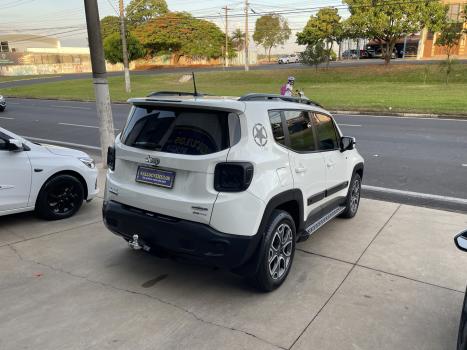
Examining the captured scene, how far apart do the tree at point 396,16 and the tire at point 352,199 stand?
3199 centimetres

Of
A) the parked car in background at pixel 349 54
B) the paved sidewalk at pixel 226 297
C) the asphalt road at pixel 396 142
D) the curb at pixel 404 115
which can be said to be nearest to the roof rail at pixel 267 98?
the paved sidewalk at pixel 226 297

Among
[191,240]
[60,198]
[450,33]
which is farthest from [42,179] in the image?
[450,33]

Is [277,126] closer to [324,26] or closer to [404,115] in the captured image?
[404,115]

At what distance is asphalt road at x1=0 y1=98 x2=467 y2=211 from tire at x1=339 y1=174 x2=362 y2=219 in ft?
3.90

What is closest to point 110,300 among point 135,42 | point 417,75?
point 417,75

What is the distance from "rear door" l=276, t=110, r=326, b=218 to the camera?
4.02 meters

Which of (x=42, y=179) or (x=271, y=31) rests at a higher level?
(x=271, y=31)

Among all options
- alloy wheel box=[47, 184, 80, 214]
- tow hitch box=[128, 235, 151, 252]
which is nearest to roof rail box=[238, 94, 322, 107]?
tow hitch box=[128, 235, 151, 252]

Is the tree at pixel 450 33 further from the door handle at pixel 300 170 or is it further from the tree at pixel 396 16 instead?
the door handle at pixel 300 170

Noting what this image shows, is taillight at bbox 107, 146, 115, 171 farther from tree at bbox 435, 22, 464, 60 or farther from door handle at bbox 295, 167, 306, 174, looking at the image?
tree at bbox 435, 22, 464, 60

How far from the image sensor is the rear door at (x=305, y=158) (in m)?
4.02

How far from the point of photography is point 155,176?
3691 millimetres

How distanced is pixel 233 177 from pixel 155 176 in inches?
29.6

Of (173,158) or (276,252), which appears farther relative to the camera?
(276,252)
